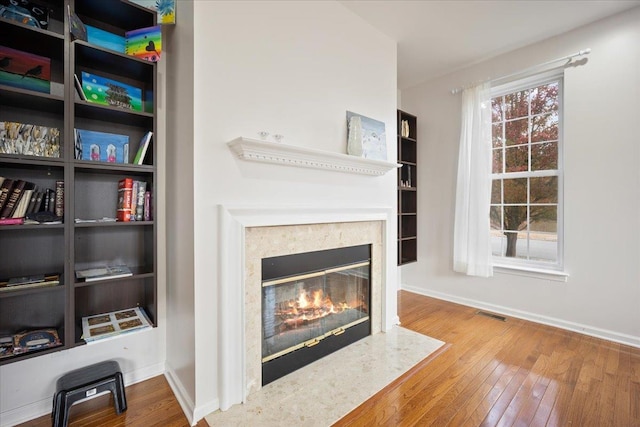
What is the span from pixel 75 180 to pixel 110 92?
58 centimetres

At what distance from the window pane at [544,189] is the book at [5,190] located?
411 cm

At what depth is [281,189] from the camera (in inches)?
75.9

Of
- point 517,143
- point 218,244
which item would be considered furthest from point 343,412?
point 517,143

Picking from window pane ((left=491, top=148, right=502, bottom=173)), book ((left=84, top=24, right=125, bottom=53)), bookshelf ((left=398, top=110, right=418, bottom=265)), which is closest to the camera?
book ((left=84, top=24, right=125, bottom=53))

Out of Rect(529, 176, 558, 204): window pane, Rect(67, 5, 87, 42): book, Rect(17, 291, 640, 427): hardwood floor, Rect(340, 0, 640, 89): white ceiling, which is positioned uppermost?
Rect(340, 0, 640, 89): white ceiling

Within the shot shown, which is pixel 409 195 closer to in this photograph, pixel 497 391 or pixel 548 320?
pixel 548 320

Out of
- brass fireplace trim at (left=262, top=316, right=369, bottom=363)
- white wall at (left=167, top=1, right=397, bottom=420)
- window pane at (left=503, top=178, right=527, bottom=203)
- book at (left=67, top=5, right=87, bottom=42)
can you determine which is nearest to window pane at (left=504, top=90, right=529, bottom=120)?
window pane at (left=503, top=178, right=527, bottom=203)

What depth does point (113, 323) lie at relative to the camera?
1.75m

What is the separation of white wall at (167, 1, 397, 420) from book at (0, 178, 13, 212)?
746mm

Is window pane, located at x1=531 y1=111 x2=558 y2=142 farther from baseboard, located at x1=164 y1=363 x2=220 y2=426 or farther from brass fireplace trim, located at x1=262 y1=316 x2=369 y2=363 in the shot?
baseboard, located at x1=164 y1=363 x2=220 y2=426

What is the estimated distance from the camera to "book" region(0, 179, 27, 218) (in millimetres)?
1431

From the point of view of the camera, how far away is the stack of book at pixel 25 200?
Answer: 1.43 metres

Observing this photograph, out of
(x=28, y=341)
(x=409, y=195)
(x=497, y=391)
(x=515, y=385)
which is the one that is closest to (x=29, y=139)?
(x=28, y=341)

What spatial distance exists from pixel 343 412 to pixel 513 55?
12.1 ft
